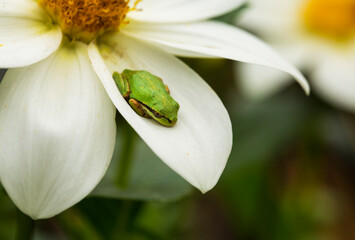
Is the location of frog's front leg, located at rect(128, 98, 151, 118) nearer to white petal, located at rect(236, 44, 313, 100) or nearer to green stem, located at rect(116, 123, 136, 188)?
green stem, located at rect(116, 123, 136, 188)

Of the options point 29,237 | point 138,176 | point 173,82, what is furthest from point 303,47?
point 29,237

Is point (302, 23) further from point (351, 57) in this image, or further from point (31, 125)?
point (31, 125)

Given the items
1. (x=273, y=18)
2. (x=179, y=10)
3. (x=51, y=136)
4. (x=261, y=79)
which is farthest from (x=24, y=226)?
(x=273, y=18)

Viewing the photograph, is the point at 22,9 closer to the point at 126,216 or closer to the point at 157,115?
the point at 157,115

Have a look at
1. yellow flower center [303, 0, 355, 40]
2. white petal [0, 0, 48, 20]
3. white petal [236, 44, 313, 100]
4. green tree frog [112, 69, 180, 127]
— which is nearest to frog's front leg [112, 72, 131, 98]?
green tree frog [112, 69, 180, 127]

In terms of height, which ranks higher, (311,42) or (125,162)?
(125,162)

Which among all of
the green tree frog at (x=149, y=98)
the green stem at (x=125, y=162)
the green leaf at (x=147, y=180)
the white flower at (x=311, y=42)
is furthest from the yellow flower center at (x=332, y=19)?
the green tree frog at (x=149, y=98)
